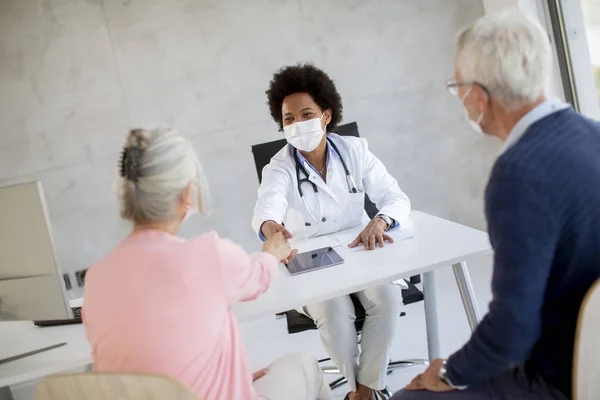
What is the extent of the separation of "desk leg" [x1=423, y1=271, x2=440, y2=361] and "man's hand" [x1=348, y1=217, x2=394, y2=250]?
0.31 m

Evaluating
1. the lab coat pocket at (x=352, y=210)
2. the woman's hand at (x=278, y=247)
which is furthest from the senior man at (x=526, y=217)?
the lab coat pocket at (x=352, y=210)

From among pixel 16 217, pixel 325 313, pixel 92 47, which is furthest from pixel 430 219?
pixel 92 47

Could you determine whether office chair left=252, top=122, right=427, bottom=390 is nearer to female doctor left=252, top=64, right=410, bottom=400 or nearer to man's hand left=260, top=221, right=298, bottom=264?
female doctor left=252, top=64, right=410, bottom=400

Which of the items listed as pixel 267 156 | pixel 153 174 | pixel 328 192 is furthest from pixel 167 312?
pixel 267 156

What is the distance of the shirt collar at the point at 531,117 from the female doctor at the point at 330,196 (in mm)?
875

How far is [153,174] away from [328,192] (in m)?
1.15

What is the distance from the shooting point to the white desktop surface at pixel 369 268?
161 cm

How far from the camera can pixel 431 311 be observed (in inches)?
89.0

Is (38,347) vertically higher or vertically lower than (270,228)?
lower

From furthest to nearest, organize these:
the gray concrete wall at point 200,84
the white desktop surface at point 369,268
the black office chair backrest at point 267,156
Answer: the gray concrete wall at point 200,84 → the black office chair backrest at point 267,156 → the white desktop surface at point 369,268

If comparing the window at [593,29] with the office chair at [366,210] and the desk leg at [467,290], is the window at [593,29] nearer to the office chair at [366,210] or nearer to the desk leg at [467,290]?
the office chair at [366,210]

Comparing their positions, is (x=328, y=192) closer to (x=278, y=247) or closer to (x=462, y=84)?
(x=278, y=247)

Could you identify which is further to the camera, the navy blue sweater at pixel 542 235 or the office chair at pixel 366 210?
the office chair at pixel 366 210

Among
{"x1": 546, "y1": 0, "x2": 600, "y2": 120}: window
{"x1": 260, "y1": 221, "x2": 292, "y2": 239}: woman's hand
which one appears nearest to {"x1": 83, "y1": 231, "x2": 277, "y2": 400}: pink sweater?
{"x1": 260, "y1": 221, "x2": 292, "y2": 239}: woman's hand
